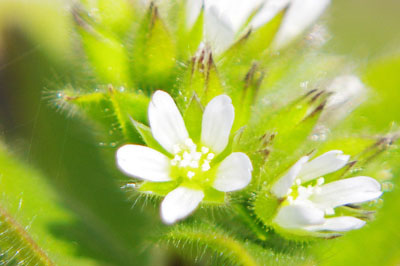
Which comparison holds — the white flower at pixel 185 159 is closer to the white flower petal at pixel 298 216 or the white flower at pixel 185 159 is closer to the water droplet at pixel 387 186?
the white flower petal at pixel 298 216

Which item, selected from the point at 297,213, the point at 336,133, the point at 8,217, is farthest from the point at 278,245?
the point at 8,217

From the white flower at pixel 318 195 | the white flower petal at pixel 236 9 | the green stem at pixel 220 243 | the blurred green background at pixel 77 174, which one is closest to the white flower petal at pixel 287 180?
the white flower at pixel 318 195

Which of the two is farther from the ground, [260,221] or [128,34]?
[128,34]

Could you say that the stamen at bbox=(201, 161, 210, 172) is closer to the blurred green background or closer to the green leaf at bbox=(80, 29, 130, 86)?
the blurred green background

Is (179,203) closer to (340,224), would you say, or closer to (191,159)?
(191,159)

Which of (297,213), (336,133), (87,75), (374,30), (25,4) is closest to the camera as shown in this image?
(297,213)

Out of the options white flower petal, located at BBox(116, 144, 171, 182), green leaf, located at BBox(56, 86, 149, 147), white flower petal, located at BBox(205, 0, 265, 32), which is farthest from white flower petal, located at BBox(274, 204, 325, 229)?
white flower petal, located at BBox(205, 0, 265, 32)

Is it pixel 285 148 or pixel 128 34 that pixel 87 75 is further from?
pixel 285 148

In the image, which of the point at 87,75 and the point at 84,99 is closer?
the point at 84,99
